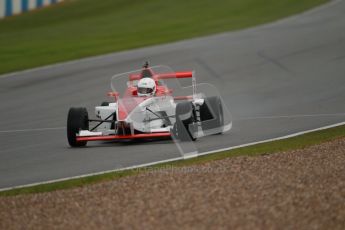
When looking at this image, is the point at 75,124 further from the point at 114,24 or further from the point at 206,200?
the point at 114,24

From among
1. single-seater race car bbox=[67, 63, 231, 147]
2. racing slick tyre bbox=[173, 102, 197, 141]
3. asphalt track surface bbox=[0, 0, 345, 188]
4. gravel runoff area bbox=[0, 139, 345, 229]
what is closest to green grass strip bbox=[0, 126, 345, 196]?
gravel runoff area bbox=[0, 139, 345, 229]

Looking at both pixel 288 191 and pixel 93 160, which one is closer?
pixel 288 191

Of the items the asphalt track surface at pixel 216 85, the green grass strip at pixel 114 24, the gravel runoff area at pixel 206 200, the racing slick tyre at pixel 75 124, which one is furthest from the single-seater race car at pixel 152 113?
the green grass strip at pixel 114 24

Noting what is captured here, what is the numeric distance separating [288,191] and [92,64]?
1378 cm

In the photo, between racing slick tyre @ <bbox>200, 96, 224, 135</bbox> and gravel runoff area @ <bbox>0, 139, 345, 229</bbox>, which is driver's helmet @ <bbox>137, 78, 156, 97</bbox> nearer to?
racing slick tyre @ <bbox>200, 96, 224, 135</bbox>

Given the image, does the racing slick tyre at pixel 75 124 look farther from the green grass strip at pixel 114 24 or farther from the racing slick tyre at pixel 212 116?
the green grass strip at pixel 114 24

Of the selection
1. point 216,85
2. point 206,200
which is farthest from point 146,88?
point 216,85

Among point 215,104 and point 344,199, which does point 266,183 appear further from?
point 215,104

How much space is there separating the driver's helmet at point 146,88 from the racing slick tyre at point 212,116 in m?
0.84

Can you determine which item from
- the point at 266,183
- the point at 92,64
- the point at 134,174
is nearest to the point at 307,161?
the point at 266,183

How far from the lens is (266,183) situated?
1042 cm

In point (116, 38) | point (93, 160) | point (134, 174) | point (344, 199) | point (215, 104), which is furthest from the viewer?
point (116, 38)

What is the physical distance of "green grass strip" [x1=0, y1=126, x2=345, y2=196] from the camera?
1124cm

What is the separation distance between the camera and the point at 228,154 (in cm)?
1273
